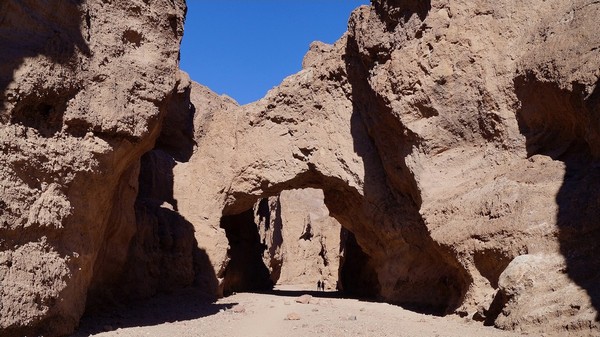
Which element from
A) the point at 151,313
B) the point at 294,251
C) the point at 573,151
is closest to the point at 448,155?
the point at 573,151

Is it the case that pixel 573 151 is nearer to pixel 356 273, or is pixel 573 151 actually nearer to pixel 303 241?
pixel 356 273

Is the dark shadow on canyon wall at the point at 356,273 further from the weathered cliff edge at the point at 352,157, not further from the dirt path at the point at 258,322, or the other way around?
the dirt path at the point at 258,322

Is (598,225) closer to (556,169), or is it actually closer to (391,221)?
(556,169)

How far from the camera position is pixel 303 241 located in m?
23.8

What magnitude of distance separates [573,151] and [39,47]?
21.1ft

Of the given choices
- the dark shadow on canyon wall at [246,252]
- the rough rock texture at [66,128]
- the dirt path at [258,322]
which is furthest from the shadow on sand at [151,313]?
the dark shadow on canyon wall at [246,252]

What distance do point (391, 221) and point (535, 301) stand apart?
5469 mm

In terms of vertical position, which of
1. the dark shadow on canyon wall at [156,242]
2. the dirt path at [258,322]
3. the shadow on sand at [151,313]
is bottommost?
the dirt path at [258,322]

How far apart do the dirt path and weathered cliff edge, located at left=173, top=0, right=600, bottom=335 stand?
2.32 feet

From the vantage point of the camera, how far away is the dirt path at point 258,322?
627 centimetres

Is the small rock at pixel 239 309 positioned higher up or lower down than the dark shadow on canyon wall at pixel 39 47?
lower down

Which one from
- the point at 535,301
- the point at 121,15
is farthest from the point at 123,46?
the point at 535,301

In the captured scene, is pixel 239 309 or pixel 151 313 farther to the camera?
pixel 239 309

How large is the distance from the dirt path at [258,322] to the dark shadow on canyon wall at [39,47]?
2.37 meters
